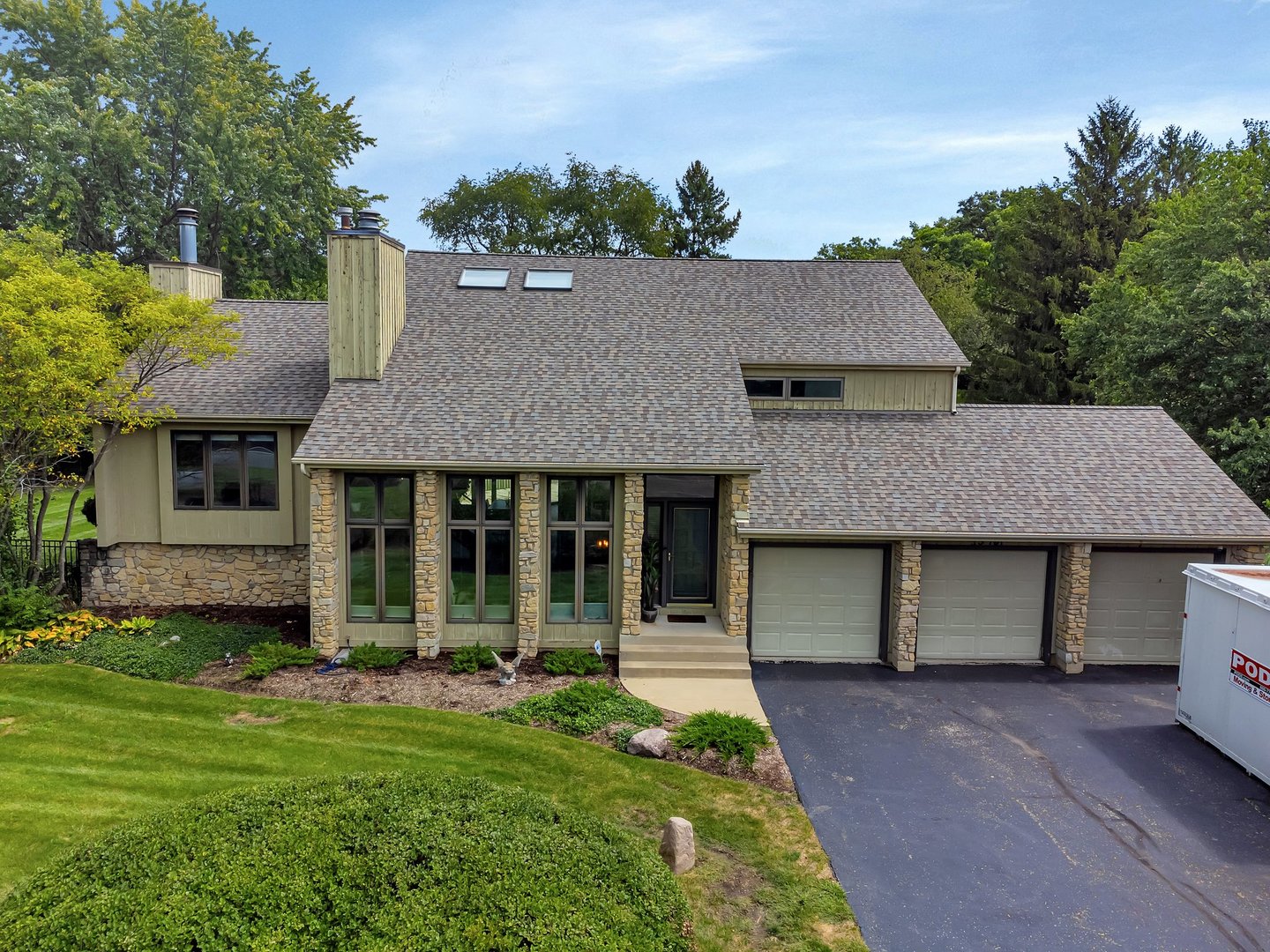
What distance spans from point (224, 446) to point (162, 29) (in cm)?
2531

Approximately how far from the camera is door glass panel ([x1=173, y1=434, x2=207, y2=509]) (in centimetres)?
1373

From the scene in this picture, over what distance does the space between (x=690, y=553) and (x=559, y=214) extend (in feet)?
108

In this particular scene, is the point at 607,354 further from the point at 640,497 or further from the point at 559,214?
the point at 559,214

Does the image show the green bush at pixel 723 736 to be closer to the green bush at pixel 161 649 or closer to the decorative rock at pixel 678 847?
the decorative rock at pixel 678 847

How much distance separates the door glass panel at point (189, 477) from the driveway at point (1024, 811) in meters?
10.3

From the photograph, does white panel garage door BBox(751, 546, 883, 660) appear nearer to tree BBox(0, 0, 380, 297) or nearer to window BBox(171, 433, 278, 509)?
window BBox(171, 433, 278, 509)

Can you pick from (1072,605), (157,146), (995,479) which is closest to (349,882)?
(1072,605)

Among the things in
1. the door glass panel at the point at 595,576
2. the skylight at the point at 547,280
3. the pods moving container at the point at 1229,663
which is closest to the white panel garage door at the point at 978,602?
the pods moving container at the point at 1229,663

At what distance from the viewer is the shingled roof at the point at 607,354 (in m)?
12.0

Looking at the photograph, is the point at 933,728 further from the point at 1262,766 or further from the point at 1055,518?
the point at 1055,518

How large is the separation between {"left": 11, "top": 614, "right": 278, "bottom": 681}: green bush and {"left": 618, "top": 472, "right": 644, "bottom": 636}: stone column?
570 centimetres

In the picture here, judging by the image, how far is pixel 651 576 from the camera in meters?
13.1

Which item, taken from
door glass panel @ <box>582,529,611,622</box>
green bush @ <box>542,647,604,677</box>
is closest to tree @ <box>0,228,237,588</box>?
door glass panel @ <box>582,529,611,622</box>

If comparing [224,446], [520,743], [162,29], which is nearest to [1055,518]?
[520,743]
